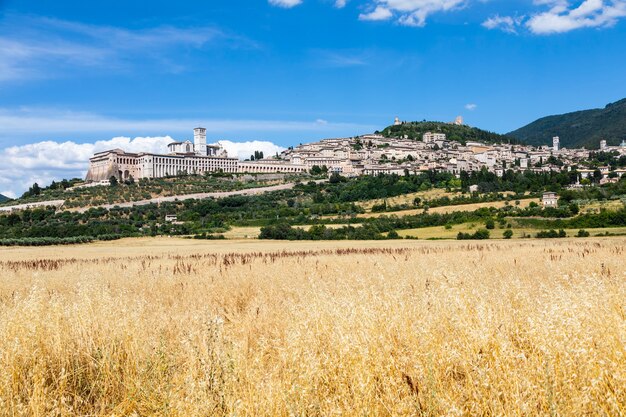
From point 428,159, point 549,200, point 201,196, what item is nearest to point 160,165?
point 201,196

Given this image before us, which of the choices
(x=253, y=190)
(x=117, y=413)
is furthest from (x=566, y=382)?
(x=253, y=190)

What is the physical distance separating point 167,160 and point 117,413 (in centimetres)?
16588

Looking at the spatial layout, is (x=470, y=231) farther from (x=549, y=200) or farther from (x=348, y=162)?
(x=348, y=162)

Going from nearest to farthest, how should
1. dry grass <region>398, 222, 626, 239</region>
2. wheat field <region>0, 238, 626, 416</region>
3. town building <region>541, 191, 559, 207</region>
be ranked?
wheat field <region>0, 238, 626, 416</region>, dry grass <region>398, 222, 626, 239</region>, town building <region>541, 191, 559, 207</region>

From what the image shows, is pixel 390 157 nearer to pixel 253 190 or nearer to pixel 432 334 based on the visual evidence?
pixel 253 190

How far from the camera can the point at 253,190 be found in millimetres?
111688

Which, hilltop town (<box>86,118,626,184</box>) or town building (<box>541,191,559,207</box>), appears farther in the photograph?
hilltop town (<box>86,118,626,184</box>)

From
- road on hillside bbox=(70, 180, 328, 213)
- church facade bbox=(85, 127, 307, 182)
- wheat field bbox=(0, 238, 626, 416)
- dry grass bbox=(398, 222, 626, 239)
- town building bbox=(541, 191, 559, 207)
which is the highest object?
church facade bbox=(85, 127, 307, 182)

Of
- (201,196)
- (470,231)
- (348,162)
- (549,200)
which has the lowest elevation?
(470,231)

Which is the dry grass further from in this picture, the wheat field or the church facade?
the church facade

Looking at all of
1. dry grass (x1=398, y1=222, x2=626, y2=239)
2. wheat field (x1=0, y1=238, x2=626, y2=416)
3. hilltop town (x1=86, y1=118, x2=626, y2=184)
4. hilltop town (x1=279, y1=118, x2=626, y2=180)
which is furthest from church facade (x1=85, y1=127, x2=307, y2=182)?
wheat field (x1=0, y1=238, x2=626, y2=416)

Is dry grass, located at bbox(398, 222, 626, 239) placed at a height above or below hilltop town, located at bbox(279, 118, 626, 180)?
below

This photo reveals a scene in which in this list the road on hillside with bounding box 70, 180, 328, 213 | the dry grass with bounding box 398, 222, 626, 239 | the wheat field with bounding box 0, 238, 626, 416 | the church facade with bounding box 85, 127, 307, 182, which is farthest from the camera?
the church facade with bounding box 85, 127, 307, 182

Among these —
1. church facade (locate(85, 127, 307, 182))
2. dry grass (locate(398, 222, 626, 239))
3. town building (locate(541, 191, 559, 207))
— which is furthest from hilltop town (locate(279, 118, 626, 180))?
dry grass (locate(398, 222, 626, 239))
